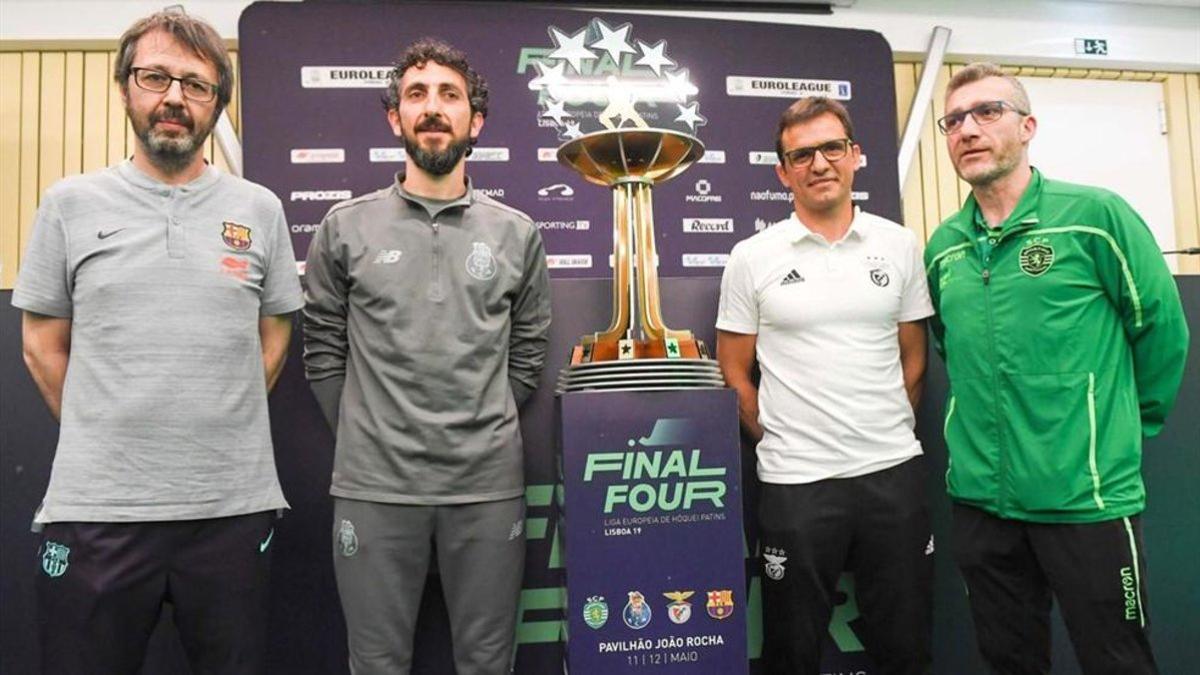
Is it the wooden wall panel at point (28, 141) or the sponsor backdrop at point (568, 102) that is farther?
the wooden wall panel at point (28, 141)

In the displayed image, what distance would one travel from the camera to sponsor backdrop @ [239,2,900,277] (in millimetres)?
3619

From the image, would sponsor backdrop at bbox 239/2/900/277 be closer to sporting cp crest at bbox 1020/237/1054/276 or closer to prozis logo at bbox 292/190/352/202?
prozis logo at bbox 292/190/352/202

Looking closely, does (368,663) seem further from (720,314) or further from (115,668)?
(720,314)

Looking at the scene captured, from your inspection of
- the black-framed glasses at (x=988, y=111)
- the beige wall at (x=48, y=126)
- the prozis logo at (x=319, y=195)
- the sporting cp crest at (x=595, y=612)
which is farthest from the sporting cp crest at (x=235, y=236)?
the beige wall at (x=48, y=126)

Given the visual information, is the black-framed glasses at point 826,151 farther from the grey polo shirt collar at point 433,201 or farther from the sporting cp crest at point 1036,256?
the grey polo shirt collar at point 433,201

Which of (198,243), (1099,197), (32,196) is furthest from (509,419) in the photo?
(32,196)

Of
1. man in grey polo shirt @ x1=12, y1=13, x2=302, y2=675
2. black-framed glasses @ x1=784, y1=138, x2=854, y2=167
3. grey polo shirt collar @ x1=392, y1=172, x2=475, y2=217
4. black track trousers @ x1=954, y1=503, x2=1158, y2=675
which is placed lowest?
black track trousers @ x1=954, y1=503, x2=1158, y2=675

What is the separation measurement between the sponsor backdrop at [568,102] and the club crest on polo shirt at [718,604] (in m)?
2.38

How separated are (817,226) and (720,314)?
0.30 m

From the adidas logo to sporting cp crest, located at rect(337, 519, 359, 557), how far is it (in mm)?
1036

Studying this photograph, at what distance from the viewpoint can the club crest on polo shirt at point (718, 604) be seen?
1.58 meters

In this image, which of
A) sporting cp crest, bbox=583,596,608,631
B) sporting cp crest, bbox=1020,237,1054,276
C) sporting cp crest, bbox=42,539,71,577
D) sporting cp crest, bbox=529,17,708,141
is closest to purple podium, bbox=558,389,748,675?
sporting cp crest, bbox=583,596,608,631

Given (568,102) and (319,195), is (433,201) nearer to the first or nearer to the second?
(319,195)

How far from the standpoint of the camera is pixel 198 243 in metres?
1.51
